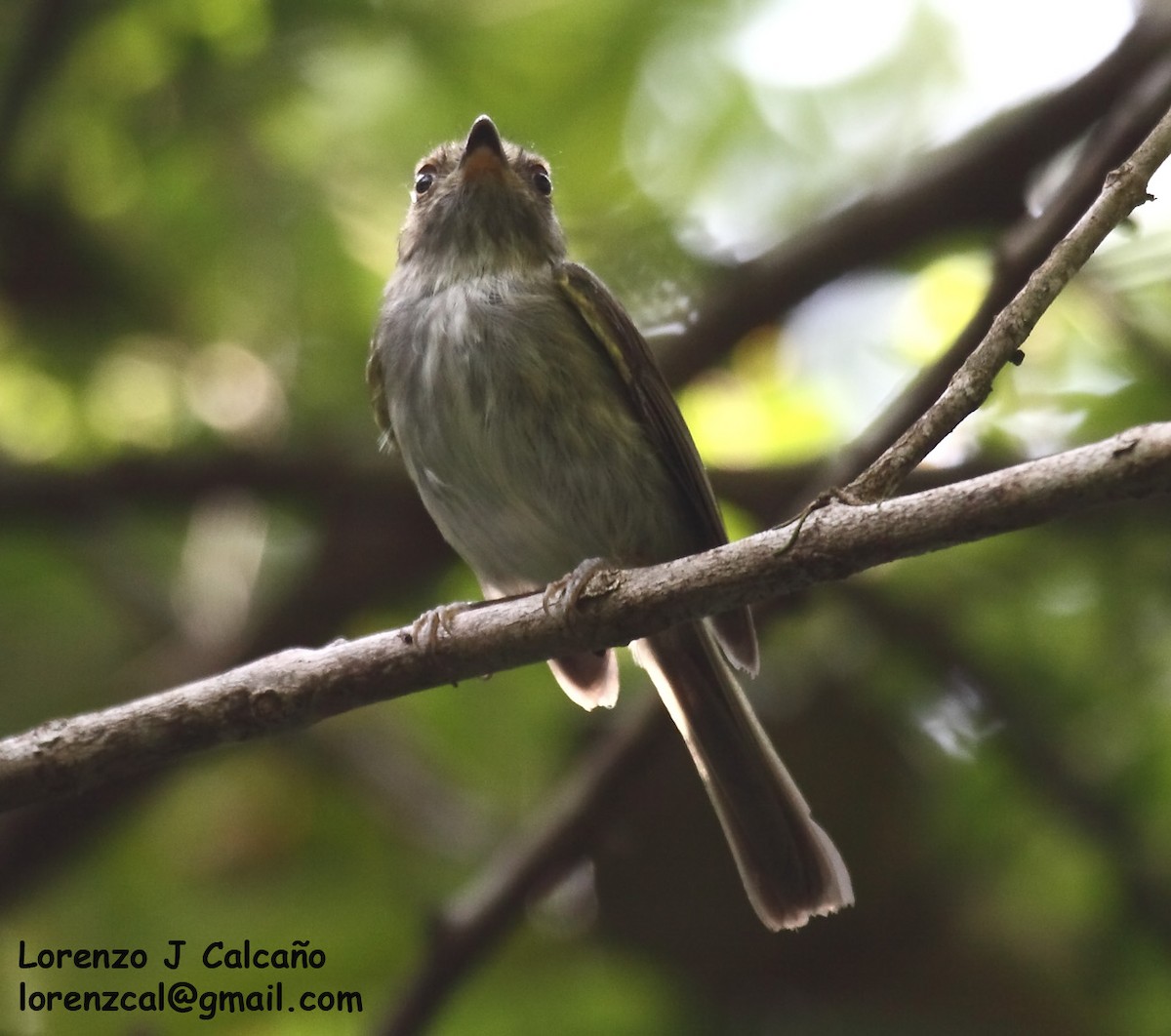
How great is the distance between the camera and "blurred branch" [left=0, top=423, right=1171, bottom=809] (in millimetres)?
2361

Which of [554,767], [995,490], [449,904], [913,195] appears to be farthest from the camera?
[554,767]

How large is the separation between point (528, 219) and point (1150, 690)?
2.11 m

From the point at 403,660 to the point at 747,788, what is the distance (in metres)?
1.35

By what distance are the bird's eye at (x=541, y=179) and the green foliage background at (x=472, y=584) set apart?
0.34 m

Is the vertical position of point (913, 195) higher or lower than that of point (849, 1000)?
higher

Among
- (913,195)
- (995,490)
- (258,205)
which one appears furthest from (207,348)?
(995,490)

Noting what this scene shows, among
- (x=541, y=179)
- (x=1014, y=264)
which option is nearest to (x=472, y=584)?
(x=541, y=179)

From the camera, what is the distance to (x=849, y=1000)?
4.21 metres

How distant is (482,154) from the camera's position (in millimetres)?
4305

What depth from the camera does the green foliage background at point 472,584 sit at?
424 cm

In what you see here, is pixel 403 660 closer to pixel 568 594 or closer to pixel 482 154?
pixel 568 594

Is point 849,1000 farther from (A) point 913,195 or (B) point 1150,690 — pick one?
(A) point 913,195

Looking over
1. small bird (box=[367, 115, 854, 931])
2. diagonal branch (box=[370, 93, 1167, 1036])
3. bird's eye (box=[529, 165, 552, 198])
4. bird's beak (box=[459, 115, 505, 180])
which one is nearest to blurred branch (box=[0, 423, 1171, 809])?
small bird (box=[367, 115, 854, 931])

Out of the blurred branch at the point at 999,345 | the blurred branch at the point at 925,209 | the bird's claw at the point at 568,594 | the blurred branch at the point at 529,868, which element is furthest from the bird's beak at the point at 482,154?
the blurred branch at the point at 999,345
